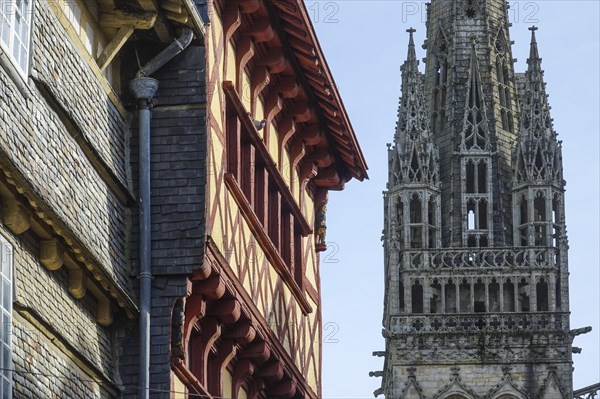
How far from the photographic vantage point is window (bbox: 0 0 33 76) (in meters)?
16.0

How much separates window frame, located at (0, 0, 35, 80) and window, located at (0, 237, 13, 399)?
1.43 metres

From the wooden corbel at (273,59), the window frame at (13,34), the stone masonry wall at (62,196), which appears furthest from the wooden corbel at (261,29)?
the window frame at (13,34)

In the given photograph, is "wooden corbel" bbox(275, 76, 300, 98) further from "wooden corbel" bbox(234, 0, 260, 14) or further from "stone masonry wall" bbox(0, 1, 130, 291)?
"stone masonry wall" bbox(0, 1, 130, 291)

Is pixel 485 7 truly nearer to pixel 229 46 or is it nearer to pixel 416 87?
pixel 416 87

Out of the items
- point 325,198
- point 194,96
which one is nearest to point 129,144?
point 194,96

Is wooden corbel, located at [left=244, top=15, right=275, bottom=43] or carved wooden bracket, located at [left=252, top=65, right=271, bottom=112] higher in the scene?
wooden corbel, located at [left=244, top=15, right=275, bottom=43]

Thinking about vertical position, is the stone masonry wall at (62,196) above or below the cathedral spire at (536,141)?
below

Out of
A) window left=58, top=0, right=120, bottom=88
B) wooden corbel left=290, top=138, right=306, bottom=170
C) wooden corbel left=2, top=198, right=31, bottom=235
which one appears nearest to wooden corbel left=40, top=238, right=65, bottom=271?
wooden corbel left=2, top=198, right=31, bottom=235

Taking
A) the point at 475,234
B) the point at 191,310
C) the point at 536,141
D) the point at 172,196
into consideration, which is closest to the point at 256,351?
the point at 191,310

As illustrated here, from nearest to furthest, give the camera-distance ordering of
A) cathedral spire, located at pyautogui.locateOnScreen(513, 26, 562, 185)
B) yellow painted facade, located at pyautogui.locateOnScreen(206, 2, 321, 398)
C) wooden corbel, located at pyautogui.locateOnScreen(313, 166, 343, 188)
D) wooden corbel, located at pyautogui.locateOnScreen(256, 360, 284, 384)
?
yellow painted facade, located at pyautogui.locateOnScreen(206, 2, 321, 398)
wooden corbel, located at pyautogui.locateOnScreen(256, 360, 284, 384)
wooden corbel, located at pyautogui.locateOnScreen(313, 166, 343, 188)
cathedral spire, located at pyautogui.locateOnScreen(513, 26, 562, 185)

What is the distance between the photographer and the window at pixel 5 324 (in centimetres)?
1540

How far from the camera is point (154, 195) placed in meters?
20.0

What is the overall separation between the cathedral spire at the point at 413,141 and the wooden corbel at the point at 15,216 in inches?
3406

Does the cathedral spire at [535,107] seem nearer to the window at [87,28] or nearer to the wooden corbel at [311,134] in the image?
the wooden corbel at [311,134]
